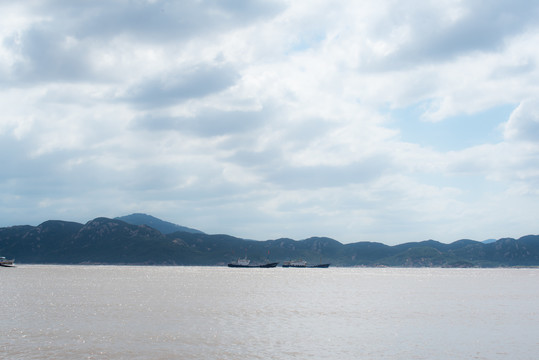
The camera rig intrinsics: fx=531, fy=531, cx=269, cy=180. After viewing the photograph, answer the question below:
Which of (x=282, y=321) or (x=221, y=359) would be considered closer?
(x=221, y=359)

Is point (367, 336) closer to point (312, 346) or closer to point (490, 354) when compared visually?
point (312, 346)

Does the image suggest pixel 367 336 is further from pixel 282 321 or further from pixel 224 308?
pixel 224 308

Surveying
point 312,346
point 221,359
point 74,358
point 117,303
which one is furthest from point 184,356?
point 117,303

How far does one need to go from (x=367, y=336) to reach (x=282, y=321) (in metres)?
15.8

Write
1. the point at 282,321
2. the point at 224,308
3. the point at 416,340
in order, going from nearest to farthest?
the point at 416,340, the point at 282,321, the point at 224,308

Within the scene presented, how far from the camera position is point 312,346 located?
2115 inches

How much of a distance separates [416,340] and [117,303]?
2398 inches

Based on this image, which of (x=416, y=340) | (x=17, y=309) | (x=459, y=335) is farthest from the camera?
(x=17, y=309)

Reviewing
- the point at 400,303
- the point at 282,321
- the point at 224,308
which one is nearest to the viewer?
the point at 282,321

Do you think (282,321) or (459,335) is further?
(282,321)

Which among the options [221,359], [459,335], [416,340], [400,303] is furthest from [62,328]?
[400,303]

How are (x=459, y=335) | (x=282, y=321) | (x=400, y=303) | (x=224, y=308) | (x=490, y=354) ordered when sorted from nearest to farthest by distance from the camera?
(x=490, y=354)
(x=459, y=335)
(x=282, y=321)
(x=224, y=308)
(x=400, y=303)

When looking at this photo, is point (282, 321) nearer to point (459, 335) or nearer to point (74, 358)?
point (459, 335)

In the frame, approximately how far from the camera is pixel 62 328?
63.2m
